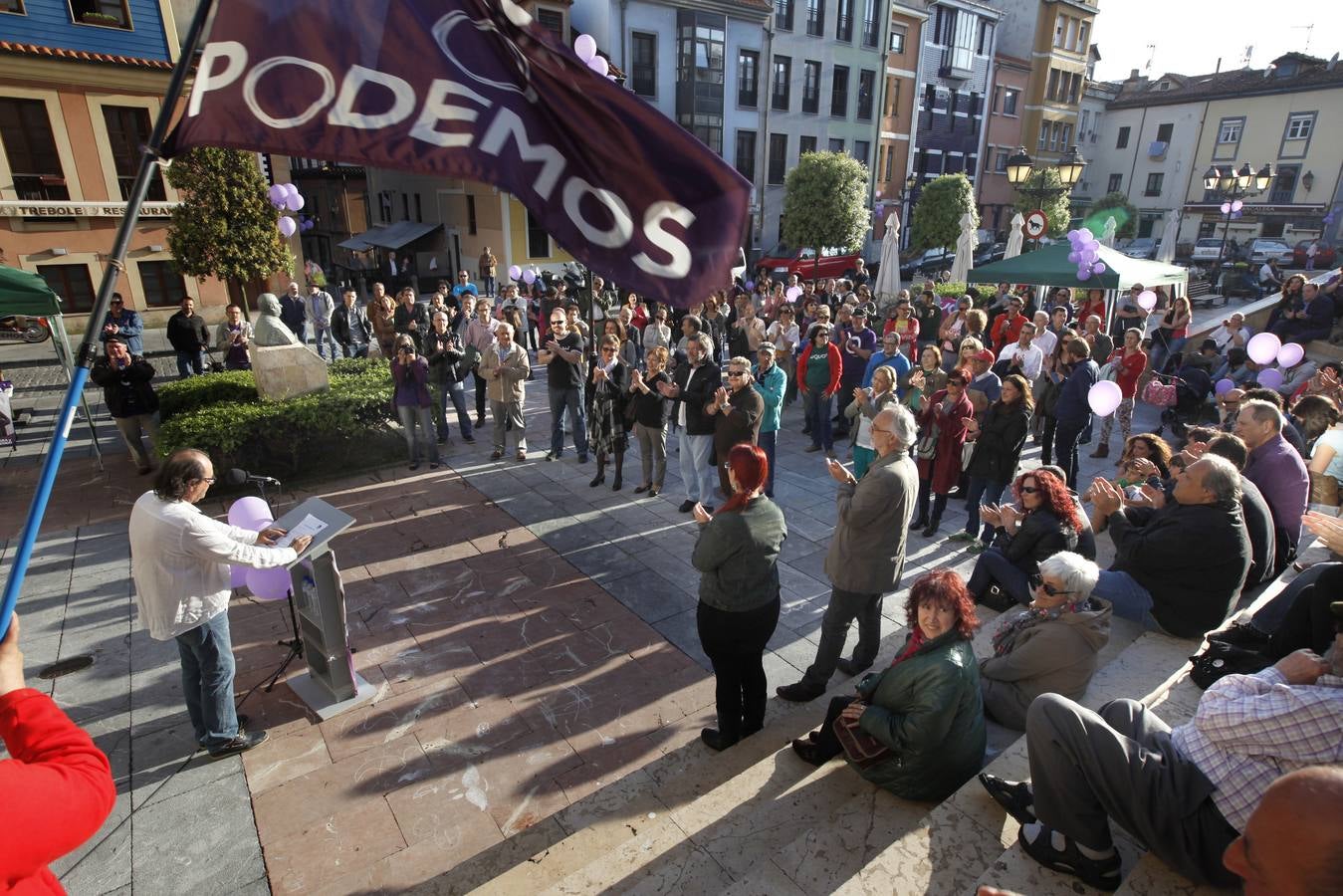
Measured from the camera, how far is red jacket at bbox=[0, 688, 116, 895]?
173 cm

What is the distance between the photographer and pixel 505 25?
323 cm

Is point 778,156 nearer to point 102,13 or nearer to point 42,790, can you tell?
point 102,13

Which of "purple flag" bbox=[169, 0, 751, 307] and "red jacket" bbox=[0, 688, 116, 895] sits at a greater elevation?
"purple flag" bbox=[169, 0, 751, 307]

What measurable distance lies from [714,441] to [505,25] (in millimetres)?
4861

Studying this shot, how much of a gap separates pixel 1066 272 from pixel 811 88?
2567 centimetres

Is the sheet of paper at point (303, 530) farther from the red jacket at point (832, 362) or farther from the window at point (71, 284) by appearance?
the window at point (71, 284)

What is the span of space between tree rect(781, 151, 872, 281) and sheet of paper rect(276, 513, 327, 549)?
24172mm

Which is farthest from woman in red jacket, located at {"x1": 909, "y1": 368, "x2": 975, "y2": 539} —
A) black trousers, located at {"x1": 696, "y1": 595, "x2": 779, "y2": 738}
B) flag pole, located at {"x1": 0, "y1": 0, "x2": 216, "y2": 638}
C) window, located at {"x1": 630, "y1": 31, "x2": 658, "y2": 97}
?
window, located at {"x1": 630, "y1": 31, "x2": 658, "y2": 97}

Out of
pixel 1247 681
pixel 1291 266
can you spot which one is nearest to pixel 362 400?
pixel 1247 681

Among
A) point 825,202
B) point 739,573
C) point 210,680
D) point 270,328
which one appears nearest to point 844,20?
point 825,202

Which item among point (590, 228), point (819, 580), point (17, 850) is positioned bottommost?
point (819, 580)

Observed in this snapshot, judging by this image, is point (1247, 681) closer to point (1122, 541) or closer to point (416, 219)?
point (1122, 541)

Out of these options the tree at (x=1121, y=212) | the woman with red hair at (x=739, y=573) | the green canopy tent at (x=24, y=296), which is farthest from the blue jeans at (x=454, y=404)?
the tree at (x=1121, y=212)

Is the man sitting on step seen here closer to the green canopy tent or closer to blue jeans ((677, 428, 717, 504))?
blue jeans ((677, 428, 717, 504))
